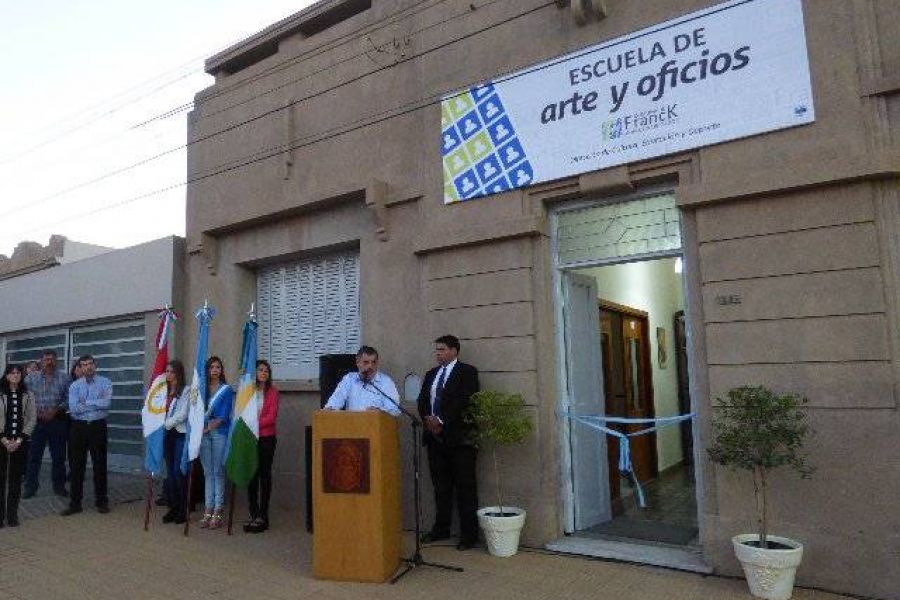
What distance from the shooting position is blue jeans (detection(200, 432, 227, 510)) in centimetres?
729

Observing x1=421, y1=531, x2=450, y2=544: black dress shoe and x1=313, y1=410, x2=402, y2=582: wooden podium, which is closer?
→ x1=313, y1=410, x2=402, y2=582: wooden podium

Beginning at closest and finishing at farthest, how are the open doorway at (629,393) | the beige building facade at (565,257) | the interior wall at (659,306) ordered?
1. the beige building facade at (565,257)
2. the open doorway at (629,393)
3. the interior wall at (659,306)

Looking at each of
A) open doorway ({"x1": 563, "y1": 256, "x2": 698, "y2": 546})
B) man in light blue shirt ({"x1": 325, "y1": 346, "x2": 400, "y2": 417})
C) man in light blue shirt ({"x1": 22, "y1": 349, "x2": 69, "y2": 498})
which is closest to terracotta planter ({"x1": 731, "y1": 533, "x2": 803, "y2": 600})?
open doorway ({"x1": 563, "y1": 256, "x2": 698, "y2": 546})

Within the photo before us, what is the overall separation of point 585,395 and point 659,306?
169 inches

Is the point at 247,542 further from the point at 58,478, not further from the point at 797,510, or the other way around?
the point at 797,510

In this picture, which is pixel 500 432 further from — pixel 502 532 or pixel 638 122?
pixel 638 122

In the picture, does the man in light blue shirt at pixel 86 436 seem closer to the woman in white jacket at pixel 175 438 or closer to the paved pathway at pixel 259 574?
the woman in white jacket at pixel 175 438

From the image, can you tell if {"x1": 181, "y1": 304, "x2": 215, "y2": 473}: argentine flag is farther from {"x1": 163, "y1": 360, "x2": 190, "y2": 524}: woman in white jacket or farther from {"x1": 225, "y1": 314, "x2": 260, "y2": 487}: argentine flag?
{"x1": 225, "y1": 314, "x2": 260, "y2": 487}: argentine flag

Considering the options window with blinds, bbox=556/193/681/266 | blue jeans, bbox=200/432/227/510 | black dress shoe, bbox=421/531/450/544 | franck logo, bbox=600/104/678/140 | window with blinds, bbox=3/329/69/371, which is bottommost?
black dress shoe, bbox=421/531/450/544

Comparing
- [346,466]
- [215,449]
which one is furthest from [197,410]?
[346,466]

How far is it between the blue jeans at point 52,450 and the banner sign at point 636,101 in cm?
683

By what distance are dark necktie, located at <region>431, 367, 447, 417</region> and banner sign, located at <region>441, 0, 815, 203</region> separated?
1.86 m

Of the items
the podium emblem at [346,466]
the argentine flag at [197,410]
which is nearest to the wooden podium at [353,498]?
the podium emblem at [346,466]

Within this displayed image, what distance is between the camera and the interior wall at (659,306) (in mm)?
8945
